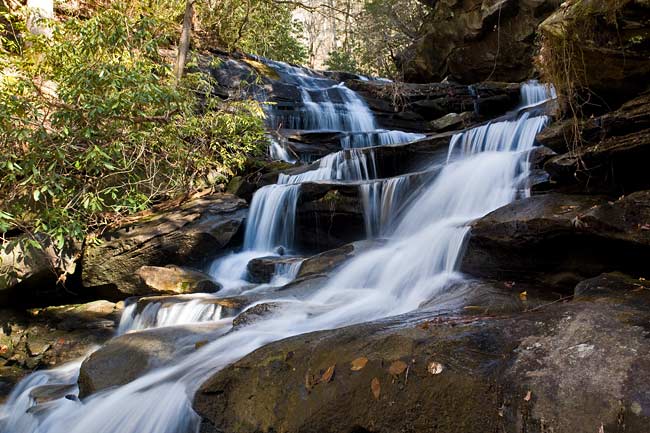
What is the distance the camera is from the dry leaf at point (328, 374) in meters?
2.77

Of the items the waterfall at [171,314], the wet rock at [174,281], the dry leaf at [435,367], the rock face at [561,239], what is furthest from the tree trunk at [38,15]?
the dry leaf at [435,367]

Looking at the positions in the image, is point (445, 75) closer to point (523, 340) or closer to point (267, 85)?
point (267, 85)

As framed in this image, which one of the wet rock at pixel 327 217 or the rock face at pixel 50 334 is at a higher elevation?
the wet rock at pixel 327 217

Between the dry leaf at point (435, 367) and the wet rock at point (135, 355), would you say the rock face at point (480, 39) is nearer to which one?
the wet rock at point (135, 355)

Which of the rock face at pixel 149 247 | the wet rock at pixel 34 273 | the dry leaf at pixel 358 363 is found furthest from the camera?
the rock face at pixel 149 247

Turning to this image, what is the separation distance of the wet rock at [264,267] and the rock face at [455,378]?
4.27m

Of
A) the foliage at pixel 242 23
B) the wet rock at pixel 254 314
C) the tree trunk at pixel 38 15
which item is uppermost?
the foliage at pixel 242 23

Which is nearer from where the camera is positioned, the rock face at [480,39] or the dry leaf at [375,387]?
the dry leaf at [375,387]

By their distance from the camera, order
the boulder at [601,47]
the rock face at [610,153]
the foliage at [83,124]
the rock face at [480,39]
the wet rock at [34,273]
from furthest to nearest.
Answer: the rock face at [480,39] → the wet rock at [34,273] → the foliage at [83,124] → the boulder at [601,47] → the rock face at [610,153]

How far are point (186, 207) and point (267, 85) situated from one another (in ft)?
25.4

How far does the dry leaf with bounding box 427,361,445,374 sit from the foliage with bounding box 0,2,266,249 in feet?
16.0

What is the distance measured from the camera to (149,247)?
27.2ft

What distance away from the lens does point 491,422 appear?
7.12 ft

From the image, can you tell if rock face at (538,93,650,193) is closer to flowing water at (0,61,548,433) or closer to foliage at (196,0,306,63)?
flowing water at (0,61,548,433)
